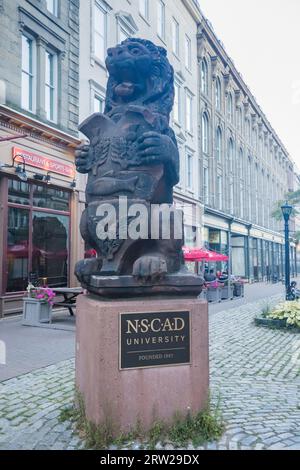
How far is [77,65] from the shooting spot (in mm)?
15328

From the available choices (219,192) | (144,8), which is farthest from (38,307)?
(219,192)

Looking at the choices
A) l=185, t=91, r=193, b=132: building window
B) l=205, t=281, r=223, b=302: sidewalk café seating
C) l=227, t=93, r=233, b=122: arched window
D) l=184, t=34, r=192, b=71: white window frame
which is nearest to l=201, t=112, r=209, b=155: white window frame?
l=185, t=91, r=193, b=132: building window

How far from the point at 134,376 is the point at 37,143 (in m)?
11.2

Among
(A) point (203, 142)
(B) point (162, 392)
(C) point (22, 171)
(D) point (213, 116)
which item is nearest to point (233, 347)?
(B) point (162, 392)

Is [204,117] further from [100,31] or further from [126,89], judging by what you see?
[126,89]

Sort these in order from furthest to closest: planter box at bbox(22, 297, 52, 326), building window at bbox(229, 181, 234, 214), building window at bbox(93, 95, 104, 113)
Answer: building window at bbox(229, 181, 234, 214)
building window at bbox(93, 95, 104, 113)
planter box at bbox(22, 297, 52, 326)

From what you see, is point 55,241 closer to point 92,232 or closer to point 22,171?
point 22,171

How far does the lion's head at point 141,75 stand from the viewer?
4.25m

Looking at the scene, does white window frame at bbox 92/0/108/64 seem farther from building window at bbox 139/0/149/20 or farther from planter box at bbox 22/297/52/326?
planter box at bbox 22/297/52/326

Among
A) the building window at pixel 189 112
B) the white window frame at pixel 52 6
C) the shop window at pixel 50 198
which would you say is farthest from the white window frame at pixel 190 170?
the white window frame at pixel 52 6

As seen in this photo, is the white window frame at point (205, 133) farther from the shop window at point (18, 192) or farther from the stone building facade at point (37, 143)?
the shop window at point (18, 192)

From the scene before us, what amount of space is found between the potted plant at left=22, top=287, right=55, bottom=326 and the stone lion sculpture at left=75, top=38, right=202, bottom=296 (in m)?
6.73

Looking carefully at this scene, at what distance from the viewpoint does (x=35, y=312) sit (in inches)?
419

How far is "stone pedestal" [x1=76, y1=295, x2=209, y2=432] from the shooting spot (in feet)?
11.7
